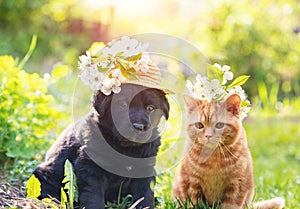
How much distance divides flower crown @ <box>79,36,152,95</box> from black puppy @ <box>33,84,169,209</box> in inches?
2.9

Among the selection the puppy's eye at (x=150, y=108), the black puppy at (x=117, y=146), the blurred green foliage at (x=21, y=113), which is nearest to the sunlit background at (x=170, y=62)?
the blurred green foliage at (x=21, y=113)

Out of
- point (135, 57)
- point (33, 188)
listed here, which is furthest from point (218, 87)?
point (33, 188)

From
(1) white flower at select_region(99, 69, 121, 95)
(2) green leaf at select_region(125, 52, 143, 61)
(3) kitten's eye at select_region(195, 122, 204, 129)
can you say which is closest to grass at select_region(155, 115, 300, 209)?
(3) kitten's eye at select_region(195, 122, 204, 129)

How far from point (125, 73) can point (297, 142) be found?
13.0 ft

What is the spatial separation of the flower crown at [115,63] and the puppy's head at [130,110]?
0.07 m

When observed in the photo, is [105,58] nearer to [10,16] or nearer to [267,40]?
[267,40]

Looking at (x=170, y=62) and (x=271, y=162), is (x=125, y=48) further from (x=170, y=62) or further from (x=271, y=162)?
(x=170, y=62)

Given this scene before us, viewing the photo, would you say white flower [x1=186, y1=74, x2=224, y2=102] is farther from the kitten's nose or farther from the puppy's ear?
the puppy's ear

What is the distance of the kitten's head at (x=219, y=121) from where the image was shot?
2.62 metres

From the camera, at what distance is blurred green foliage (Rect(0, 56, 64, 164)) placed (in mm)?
3422

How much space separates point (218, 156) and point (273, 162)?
2.54 metres

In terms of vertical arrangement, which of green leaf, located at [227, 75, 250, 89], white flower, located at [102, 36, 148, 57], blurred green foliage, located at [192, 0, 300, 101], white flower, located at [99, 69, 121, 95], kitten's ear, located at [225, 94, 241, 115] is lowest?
kitten's ear, located at [225, 94, 241, 115]

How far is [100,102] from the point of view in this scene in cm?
258

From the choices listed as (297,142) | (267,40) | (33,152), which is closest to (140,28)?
(267,40)
